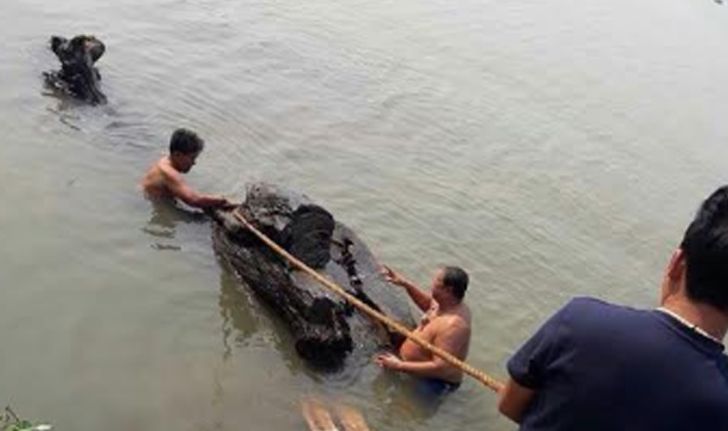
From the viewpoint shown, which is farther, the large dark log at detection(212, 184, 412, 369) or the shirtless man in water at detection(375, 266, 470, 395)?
the large dark log at detection(212, 184, 412, 369)

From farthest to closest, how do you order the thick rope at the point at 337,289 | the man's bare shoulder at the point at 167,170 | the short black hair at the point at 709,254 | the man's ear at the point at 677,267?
the man's bare shoulder at the point at 167,170, the thick rope at the point at 337,289, the man's ear at the point at 677,267, the short black hair at the point at 709,254

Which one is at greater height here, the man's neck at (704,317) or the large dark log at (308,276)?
the man's neck at (704,317)

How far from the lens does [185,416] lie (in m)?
5.89

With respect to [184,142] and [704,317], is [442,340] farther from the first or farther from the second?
[704,317]

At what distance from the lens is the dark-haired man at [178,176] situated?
8.27 m

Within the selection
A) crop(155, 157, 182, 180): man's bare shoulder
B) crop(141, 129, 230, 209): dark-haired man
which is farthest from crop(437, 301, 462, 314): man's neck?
crop(155, 157, 182, 180): man's bare shoulder

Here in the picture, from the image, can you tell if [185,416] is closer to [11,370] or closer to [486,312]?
[11,370]

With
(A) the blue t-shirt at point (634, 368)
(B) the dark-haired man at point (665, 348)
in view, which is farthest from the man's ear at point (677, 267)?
(A) the blue t-shirt at point (634, 368)

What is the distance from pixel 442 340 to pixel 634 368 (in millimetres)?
3997

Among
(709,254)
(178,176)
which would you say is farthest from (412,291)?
(709,254)

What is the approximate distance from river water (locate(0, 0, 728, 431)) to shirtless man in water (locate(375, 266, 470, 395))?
7.8 inches

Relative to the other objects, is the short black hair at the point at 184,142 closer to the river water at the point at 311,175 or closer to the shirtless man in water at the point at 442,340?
the river water at the point at 311,175

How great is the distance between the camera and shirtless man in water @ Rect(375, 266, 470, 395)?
6547mm

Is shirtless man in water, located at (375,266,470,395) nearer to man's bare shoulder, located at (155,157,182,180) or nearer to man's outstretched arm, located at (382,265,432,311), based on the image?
man's outstretched arm, located at (382,265,432,311)
